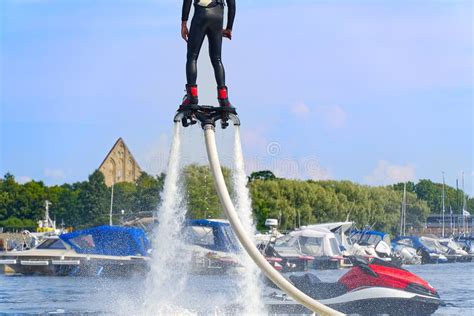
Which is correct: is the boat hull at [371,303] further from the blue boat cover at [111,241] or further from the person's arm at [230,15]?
the person's arm at [230,15]

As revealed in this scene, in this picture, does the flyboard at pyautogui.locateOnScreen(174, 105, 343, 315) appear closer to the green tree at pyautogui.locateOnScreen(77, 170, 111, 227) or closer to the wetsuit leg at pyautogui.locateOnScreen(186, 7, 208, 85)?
the wetsuit leg at pyautogui.locateOnScreen(186, 7, 208, 85)

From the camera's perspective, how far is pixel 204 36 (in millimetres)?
14094

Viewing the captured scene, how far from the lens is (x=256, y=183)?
52344 mm

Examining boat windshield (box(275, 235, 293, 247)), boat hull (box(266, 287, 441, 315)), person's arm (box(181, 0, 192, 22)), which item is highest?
person's arm (box(181, 0, 192, 22))

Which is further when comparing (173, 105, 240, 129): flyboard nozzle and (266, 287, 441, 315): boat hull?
(266, 287, 441, 315): boat hull

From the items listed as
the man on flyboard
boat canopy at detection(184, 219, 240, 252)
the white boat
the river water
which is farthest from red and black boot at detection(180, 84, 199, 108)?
the white boat

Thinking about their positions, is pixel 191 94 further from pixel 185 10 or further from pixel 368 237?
pixel 368 237

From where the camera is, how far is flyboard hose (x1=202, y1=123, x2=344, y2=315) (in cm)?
1348

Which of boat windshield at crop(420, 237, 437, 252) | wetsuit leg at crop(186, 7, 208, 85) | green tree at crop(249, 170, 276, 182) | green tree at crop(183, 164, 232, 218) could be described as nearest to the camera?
wetsuit leg at crop(186, 7, 208, 85)

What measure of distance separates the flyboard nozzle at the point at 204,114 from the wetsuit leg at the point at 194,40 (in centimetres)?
36

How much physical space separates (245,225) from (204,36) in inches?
126

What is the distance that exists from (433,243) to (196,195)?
197 feet

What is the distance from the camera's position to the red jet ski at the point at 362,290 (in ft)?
81.3

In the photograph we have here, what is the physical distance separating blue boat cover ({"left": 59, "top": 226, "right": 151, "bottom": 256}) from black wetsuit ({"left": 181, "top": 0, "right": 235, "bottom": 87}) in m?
20.2
